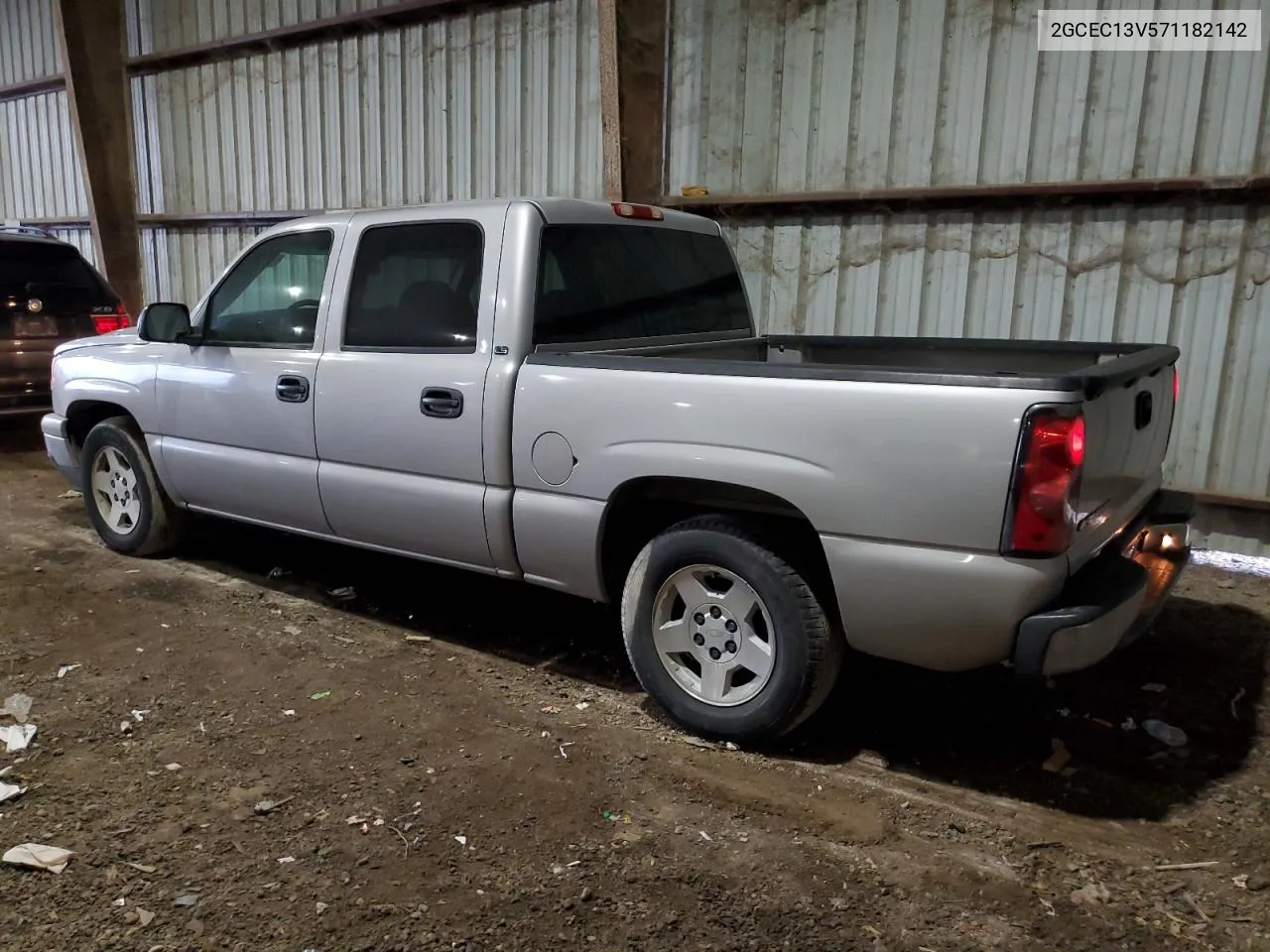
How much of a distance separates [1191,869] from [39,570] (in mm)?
5683

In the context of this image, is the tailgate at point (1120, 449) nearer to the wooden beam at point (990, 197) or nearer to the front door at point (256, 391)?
the wooden beam at point (990, 197)

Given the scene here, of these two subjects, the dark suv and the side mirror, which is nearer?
the side mirror

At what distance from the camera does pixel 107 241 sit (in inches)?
481

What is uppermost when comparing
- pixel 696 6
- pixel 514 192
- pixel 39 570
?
pixel 696 6

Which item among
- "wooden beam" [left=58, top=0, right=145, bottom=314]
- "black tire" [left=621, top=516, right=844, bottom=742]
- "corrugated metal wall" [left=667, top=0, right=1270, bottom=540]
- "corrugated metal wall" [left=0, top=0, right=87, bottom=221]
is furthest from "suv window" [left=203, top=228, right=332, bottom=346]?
"corrugated metal wall" [left=0, top=0, right=87, bottom=221]

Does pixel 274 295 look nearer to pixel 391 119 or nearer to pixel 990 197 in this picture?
pixel 990 197

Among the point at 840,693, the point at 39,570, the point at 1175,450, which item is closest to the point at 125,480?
the point at 39,570

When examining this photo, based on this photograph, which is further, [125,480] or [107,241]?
[107,241]

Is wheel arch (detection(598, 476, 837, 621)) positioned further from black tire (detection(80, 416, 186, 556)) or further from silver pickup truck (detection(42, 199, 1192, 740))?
black tire (detection(80, 416, 186, 556))

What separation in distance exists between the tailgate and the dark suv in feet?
27.7

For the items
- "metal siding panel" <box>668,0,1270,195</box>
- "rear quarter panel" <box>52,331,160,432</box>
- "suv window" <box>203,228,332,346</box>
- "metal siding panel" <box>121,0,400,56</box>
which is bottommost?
"rear quarter panel" <box>52,331,160,432</box>

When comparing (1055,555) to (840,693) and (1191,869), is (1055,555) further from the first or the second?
(840,693)

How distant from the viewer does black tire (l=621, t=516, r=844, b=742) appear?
3.21m

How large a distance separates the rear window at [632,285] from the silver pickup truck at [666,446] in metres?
0.01
